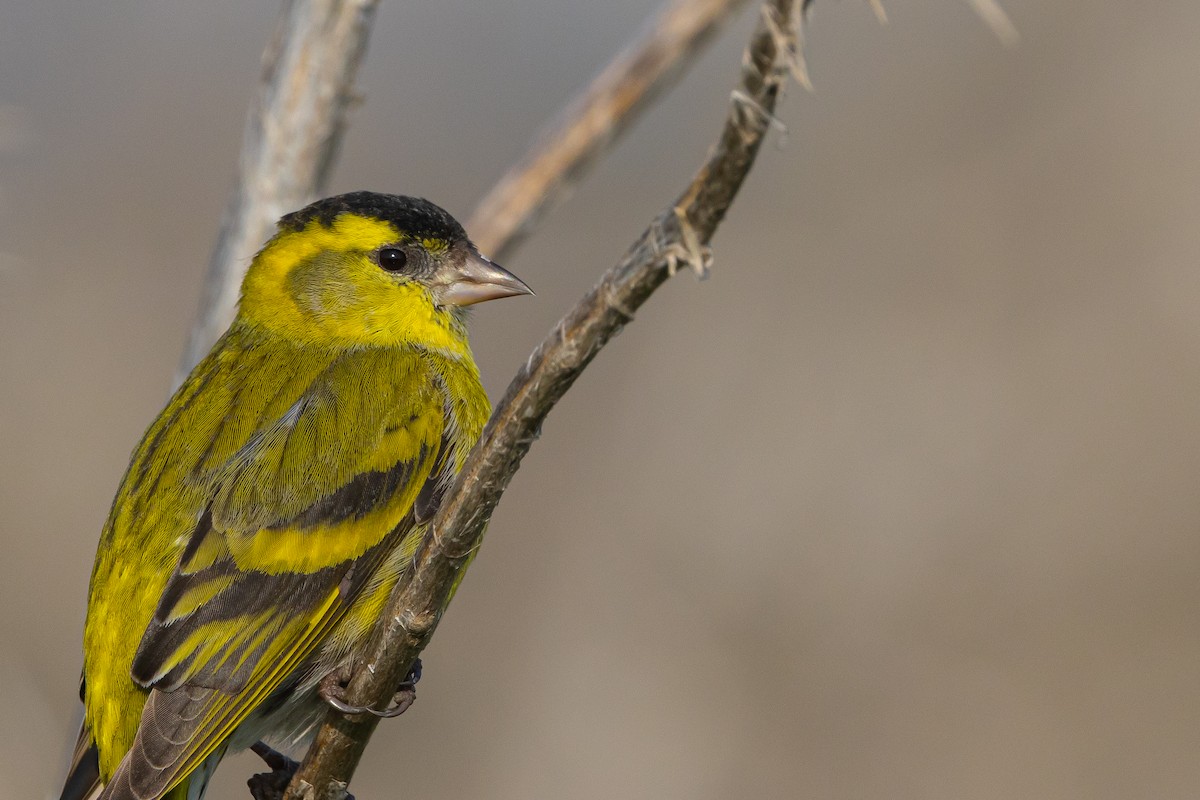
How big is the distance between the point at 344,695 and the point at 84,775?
107 centimetres

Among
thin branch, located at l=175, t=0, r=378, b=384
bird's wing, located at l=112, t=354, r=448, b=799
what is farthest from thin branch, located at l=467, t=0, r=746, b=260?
bird's wing, located at l=112, t=354, r=448, b=799

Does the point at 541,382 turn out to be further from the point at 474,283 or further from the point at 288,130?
the point at 288,130

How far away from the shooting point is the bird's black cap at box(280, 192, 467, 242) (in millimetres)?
4785

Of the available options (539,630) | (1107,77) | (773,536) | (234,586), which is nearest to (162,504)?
(234,586)

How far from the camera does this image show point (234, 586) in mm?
3859

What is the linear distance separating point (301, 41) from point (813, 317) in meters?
6.17

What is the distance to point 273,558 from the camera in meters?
3.89

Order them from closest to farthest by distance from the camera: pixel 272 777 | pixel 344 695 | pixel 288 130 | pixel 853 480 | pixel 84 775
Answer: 1. pixel 344 695
2. pixel 84 775
3. pixel 272 777
4. pixel 288 130
5. pixel 853 480

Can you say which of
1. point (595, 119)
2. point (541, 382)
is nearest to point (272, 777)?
point (541, 382)

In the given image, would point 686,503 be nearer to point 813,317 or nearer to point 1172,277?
point 813,317

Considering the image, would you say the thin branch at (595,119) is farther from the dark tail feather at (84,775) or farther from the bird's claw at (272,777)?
the dark tail feather at (84,775)

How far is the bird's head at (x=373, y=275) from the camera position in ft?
15.7

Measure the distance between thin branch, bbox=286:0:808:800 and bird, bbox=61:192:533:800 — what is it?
326 mm

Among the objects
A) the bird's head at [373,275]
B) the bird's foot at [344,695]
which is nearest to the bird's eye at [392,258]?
the bird's head at [373,275]
